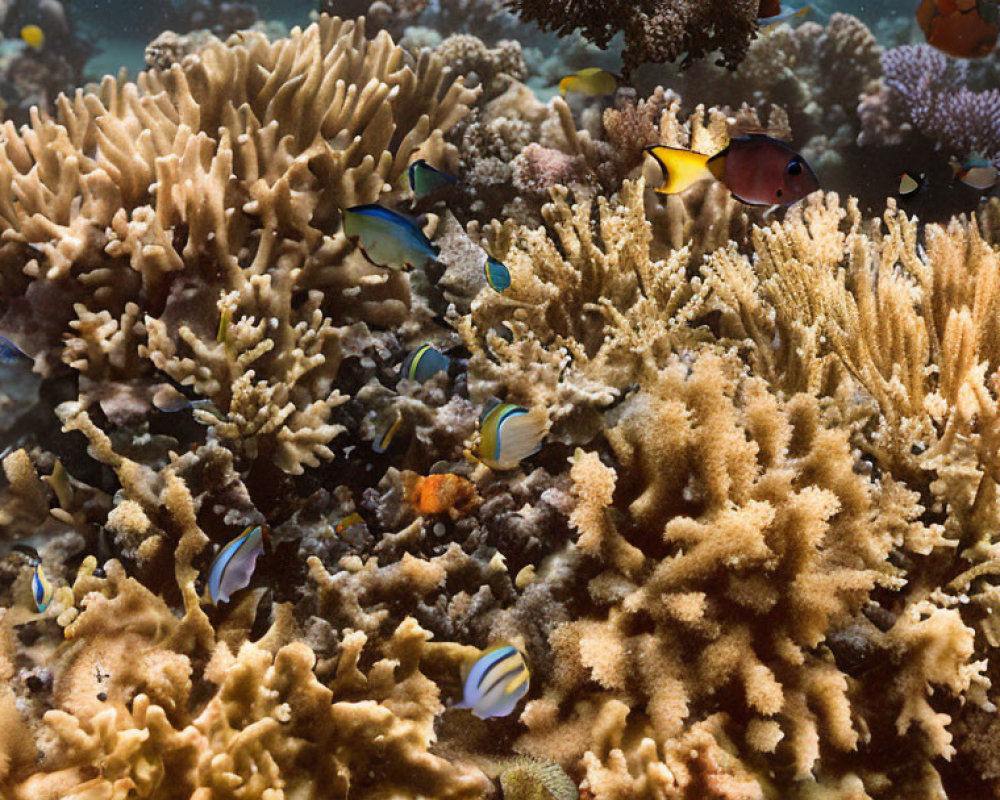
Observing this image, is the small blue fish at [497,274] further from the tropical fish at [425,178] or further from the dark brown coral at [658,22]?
the dark brown coral at [658,22]

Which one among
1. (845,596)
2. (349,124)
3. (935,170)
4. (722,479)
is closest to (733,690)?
(845,596)

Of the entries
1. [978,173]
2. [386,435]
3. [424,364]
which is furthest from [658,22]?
[386,435]

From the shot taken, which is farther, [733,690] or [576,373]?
[576,373]

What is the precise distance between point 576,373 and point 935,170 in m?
4.09

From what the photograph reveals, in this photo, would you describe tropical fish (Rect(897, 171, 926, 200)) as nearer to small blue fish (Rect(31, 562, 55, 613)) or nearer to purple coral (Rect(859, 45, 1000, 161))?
purple coral (Rect(859, 45, 1000, 161))

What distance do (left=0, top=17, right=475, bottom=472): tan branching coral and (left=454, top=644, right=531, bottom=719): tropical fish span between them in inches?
46.0

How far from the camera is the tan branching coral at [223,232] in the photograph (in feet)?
8.76

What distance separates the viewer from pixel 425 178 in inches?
135

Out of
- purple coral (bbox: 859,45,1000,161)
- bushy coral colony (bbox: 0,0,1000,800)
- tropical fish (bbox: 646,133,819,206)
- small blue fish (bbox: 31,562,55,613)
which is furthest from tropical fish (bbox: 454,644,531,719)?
purple coral (bbox: 859,45,1000,161)

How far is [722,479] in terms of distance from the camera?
2.12 m

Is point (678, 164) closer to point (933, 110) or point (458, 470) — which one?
point (458, 470)

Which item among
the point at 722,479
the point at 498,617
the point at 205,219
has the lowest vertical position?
the point at 498,617

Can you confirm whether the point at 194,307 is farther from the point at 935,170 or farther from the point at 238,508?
the point at 935,170

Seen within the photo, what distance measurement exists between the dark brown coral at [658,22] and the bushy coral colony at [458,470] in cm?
59
